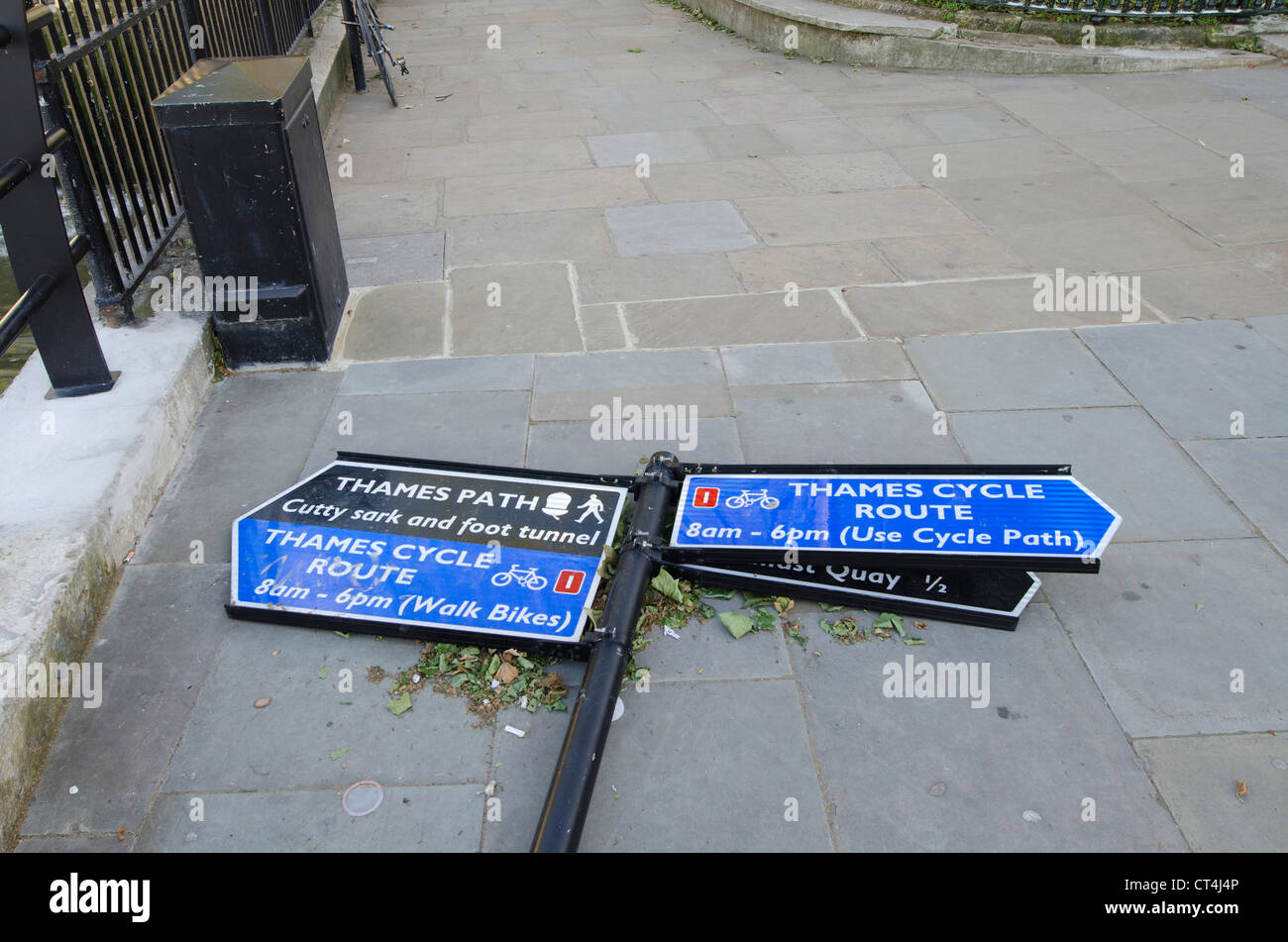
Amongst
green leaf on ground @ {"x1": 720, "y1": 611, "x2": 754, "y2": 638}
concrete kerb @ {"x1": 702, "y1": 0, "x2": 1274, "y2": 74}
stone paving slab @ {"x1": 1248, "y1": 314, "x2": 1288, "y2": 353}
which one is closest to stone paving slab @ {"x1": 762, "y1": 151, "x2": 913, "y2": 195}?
stone paving slab @ {"x1": 1248, "y1": 314, "x2": 1288, "y2": 353}

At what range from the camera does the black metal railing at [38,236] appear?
3.16 meters

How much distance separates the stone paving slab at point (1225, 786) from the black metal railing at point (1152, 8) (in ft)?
28.1

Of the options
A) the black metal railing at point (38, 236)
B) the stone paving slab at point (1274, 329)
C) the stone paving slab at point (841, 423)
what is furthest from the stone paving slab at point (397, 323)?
the stone paving slab at point (1274, 329)

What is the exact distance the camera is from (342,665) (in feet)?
9.20

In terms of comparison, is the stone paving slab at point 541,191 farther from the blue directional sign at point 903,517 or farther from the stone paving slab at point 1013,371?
the blue directional sign at point 903,517

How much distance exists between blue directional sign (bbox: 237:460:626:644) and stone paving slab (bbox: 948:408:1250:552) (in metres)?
1.65

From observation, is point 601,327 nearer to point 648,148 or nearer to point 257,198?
point 257,198

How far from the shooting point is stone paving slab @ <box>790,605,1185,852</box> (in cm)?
232

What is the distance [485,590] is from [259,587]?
0.75 meters

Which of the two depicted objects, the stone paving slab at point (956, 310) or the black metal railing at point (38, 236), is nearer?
the black metal railing at point (38, 236)

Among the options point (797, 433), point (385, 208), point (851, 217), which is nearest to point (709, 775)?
point (797, 433)
